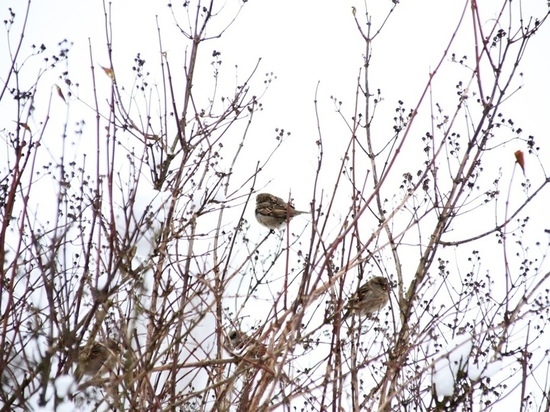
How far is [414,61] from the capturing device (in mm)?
25531

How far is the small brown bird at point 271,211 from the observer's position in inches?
362

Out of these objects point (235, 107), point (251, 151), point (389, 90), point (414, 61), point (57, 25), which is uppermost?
point (414, 61)

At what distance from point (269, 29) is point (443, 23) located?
1249cm

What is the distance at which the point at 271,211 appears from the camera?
9.30m

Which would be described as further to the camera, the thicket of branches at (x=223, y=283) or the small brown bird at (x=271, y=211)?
the small brown bird at (x=271, y=211)

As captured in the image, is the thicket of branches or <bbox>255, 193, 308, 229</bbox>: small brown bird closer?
the thicket of branches

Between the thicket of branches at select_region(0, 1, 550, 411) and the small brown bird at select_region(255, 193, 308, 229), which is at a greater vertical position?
the small brown bird at select_region(255, 193, 308, 229)

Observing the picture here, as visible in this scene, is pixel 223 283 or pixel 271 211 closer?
pixel 223 283

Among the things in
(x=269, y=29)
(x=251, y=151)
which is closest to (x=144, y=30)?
(x=269, y=29)

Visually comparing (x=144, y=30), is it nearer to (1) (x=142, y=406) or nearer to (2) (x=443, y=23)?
(2) (x=443, y=23)

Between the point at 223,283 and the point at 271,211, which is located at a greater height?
the point at 271,211

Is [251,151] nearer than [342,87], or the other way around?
[251,151]

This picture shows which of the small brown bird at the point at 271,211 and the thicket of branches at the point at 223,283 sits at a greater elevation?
the small brown bird at the point at 271,211

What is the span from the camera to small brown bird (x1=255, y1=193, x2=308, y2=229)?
9.19m
